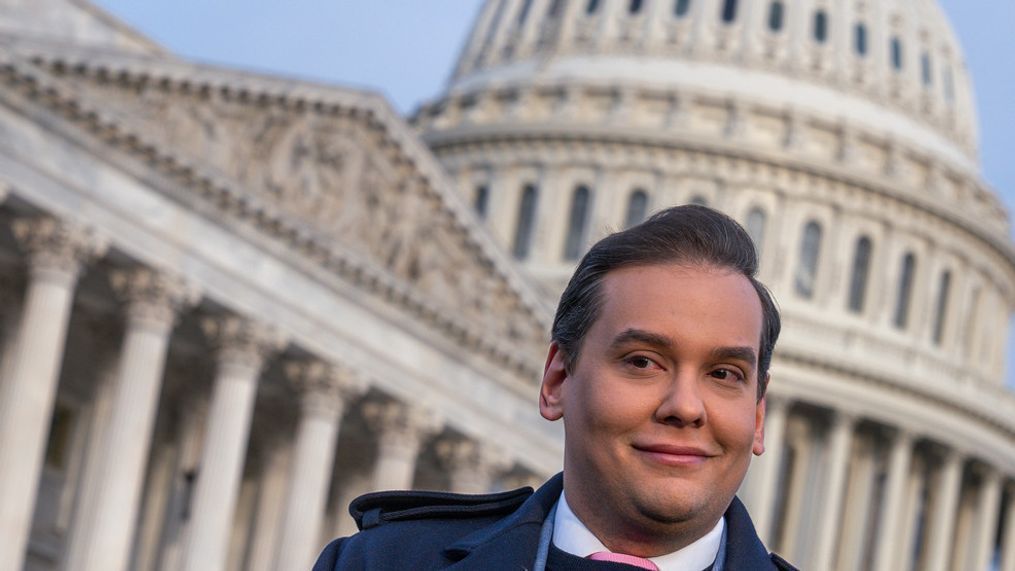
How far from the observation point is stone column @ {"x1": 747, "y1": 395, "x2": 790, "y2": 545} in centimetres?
9250

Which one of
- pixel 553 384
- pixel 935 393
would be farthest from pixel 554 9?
pixel 553 384

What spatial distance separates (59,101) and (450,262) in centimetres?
1379

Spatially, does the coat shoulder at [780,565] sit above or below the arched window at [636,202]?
below

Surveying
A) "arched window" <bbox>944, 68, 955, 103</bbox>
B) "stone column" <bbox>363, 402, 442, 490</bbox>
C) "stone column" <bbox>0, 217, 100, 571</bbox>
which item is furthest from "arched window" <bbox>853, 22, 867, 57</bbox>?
"stone column" <bbox>0, 217, 100, 571</bbox>

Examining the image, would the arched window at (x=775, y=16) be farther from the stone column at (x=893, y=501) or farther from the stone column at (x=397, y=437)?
the stone column at (x=397, y=437)

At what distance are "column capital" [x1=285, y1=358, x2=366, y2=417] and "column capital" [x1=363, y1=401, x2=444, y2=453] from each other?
1951 mm

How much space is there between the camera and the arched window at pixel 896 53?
347ft

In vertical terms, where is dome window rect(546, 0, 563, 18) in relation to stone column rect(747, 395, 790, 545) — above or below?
above

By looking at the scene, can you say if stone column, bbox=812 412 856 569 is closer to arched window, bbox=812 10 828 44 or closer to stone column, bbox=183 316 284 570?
arched window, bbox=812 10 828 44

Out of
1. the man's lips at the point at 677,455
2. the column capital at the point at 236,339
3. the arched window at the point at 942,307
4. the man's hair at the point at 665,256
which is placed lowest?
the man's lips at the point at 677,455

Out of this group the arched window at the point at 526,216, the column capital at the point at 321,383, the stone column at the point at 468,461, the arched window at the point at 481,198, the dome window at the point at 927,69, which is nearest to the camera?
the column capital at the point at 321,383

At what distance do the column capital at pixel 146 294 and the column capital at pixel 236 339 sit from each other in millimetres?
2387

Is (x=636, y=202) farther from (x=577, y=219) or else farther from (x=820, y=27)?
(x=820, y=27)

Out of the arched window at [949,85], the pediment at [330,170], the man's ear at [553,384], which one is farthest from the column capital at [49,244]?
the arched window at [949,85]
